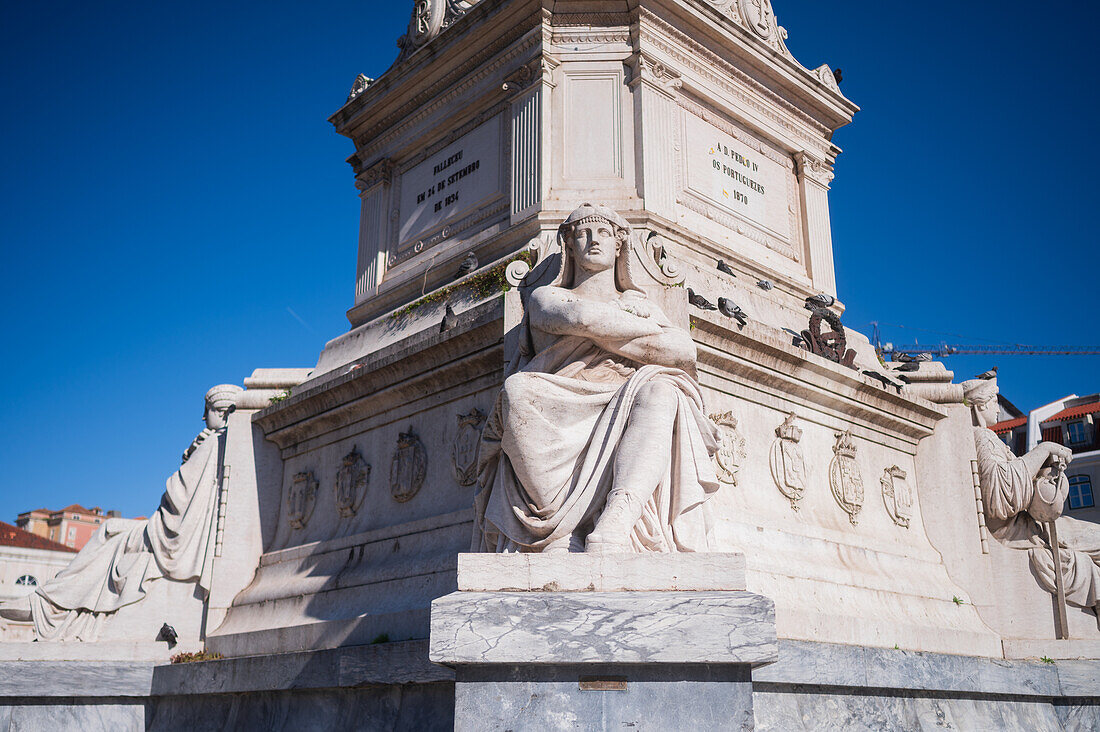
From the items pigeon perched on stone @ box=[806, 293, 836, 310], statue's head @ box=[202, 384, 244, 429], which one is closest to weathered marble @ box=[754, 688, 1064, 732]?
pigeon perched on stone @ box=[806, 293, 836, 310]

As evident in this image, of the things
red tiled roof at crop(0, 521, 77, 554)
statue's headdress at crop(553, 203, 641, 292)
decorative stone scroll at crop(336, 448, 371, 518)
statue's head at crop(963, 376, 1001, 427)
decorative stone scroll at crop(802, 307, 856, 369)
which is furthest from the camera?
red tiled roof at crop(0, 521, 77, 554)

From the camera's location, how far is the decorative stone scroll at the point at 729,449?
8.85m

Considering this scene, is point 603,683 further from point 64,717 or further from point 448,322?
point 64,717

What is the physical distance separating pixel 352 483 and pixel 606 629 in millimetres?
5681

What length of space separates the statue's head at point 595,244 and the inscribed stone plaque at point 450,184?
4470 millimetres

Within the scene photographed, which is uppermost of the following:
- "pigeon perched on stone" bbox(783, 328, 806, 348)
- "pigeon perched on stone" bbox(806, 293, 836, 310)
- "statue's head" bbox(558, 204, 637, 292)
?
"pigeon perched on stone" bbox(806, 293, 836, 310)

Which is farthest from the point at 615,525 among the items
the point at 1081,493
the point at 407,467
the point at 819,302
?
the point at 1081,493

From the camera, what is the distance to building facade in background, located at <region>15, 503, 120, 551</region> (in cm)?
6756

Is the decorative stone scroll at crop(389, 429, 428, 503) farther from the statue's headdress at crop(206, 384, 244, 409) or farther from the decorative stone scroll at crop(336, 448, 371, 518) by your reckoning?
the statue's headdress at crop(206, 384, 244, 409)

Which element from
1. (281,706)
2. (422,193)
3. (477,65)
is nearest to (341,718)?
(281,706)

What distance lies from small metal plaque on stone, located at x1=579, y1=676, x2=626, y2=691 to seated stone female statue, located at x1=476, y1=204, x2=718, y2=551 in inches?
29.1

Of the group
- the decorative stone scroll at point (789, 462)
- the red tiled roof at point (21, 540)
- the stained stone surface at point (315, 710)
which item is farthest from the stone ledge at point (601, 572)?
the red tiled roof at point (21, 540)

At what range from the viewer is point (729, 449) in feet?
29.5

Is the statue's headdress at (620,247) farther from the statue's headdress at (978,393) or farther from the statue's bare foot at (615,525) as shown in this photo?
the statue's headdress at (978,393)
